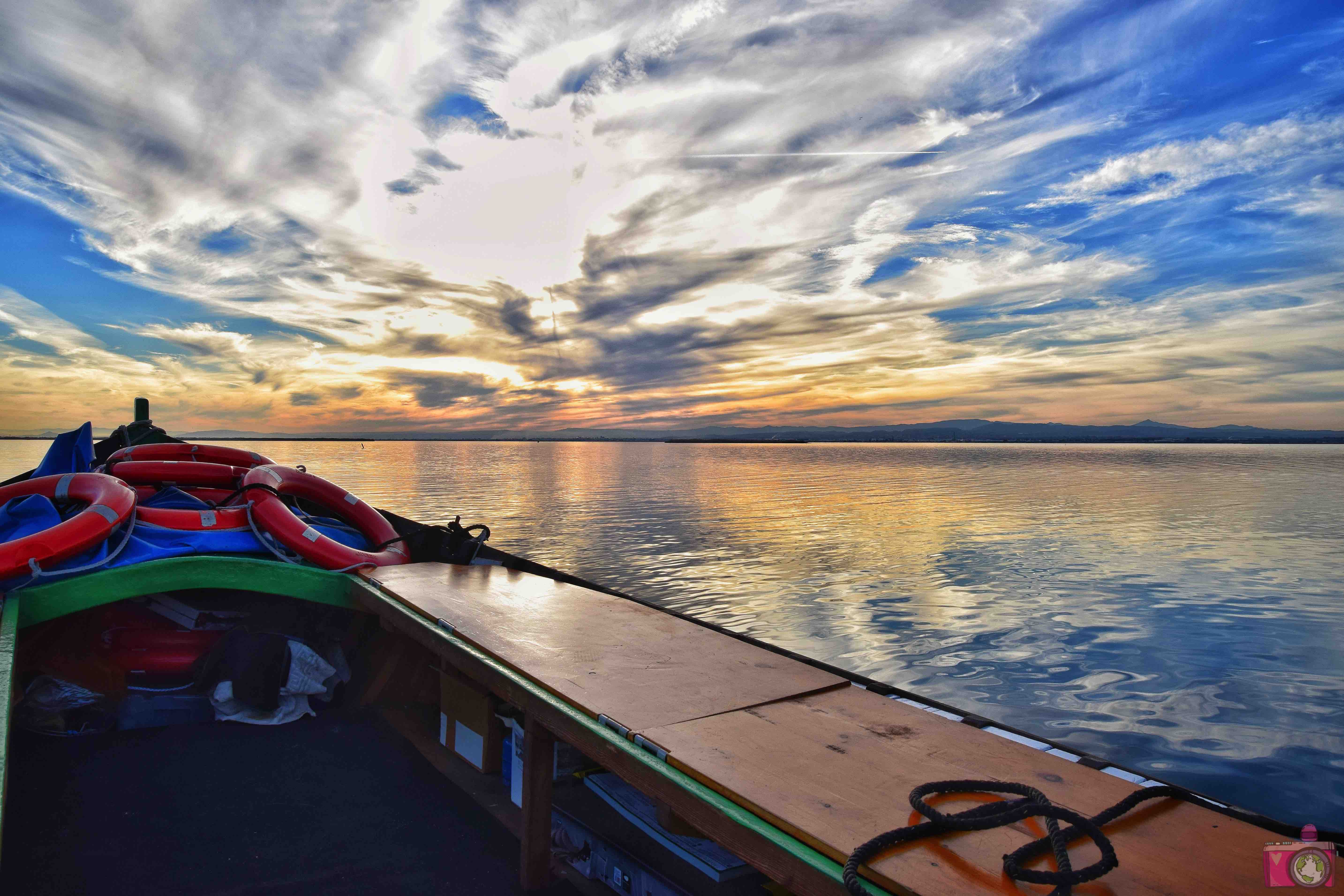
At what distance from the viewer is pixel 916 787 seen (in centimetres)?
190

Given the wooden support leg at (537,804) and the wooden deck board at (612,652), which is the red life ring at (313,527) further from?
the wooden support leg at (537,804)

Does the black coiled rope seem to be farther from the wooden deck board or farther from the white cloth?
the white cloth

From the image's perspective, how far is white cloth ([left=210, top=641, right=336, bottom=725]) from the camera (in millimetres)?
4234

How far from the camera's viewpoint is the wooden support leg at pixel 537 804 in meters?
2.73

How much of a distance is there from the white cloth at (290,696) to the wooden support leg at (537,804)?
2198 millimetres

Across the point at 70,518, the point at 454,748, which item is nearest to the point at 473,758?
the point at 454,748

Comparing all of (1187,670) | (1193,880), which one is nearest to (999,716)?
(1187,670)

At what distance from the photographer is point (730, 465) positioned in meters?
65.7

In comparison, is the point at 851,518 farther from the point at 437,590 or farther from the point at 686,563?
the point at 437,590

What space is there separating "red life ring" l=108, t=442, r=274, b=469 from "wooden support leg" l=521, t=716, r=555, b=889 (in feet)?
15.1

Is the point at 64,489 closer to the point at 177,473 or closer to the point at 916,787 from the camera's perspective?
the point at 177,473

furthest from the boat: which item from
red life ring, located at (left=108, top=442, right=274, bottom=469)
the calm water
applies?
the calm water

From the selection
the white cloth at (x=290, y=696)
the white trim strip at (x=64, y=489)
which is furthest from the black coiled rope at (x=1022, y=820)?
the white trim strip at (x=64, y=489)

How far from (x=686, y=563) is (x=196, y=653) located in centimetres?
1014
